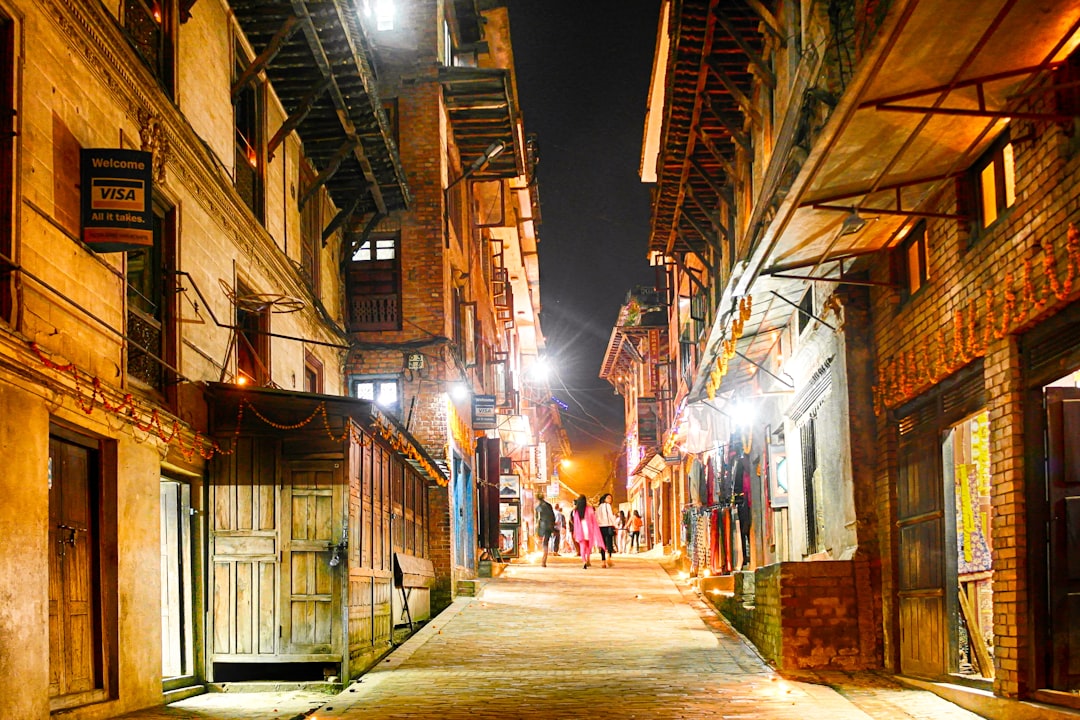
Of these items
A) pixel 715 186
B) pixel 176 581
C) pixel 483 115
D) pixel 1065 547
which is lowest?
pixel 176 581

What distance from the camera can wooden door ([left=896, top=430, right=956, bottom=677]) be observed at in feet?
37.6

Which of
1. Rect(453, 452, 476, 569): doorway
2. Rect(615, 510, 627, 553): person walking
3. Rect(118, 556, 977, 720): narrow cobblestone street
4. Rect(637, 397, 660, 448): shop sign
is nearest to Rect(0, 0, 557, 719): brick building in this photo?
Rect(118, 556, 977, 720): narrow cobblestone street

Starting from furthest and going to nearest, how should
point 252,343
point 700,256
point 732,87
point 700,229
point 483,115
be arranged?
point 483,115
point 700,256
point 700,229
point 732,87
point 252,343

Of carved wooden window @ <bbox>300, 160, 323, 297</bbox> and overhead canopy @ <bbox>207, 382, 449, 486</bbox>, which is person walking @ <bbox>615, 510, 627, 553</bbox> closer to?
carved wooden window @ <bbox>300, 160, 323, 297</bbox>

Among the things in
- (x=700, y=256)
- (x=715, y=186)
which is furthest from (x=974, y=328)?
(x=700, y=256)

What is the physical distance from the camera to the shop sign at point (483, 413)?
95.0ft

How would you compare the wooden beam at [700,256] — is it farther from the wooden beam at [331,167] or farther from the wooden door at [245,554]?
the wooden door at [245,554]

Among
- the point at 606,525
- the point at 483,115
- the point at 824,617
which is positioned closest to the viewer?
the point at 824,617

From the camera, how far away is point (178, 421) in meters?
12.1

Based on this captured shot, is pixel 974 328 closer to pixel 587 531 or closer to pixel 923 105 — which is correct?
pixel 923 105

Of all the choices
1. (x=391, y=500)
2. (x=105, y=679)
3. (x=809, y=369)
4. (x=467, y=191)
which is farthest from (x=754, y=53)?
(x=467, y=191)

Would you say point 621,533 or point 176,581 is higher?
point 176,581

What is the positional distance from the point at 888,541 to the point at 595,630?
19.0 ft

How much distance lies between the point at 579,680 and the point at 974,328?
582 centimetres
